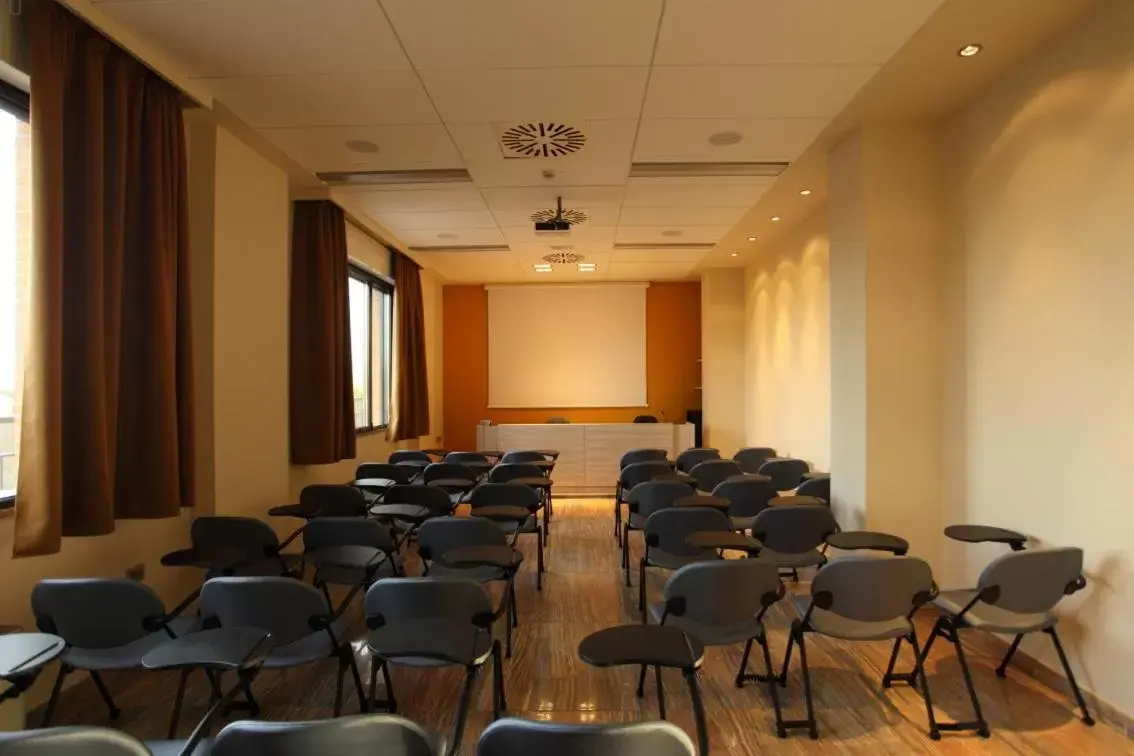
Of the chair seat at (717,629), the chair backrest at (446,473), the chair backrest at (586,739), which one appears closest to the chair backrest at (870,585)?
the chair seat at (717,629)

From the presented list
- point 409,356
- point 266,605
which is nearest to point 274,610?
point 266,605

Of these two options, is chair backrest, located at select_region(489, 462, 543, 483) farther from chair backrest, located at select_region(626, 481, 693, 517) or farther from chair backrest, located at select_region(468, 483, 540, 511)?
chair backrest, located at select_region(626, 481, 693, 517)

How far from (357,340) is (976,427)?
7.23 metres

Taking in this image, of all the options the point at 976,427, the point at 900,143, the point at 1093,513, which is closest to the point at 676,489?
the point at 976,427

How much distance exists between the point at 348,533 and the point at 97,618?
135 centimetres

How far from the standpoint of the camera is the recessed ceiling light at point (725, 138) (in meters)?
4.77

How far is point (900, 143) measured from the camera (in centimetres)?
476

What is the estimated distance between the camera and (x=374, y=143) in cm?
A: 493

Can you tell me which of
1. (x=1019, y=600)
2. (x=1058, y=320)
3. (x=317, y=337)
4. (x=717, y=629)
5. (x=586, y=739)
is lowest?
(x=717, y=629)

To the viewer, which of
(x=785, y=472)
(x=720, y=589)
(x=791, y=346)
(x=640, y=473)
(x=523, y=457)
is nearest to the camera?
(x=720, y=589)

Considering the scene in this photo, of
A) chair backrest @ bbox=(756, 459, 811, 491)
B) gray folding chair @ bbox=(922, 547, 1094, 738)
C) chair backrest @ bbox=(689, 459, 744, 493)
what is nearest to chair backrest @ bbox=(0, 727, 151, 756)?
gray folding chair @ bbox=(922, 547, 1094, 738)

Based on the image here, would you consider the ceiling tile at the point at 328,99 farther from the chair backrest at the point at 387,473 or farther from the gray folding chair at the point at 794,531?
the gray folding chair at the point at 794,531

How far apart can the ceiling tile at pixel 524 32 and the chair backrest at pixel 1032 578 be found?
3156 mm

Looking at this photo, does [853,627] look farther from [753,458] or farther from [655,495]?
[753,458]
